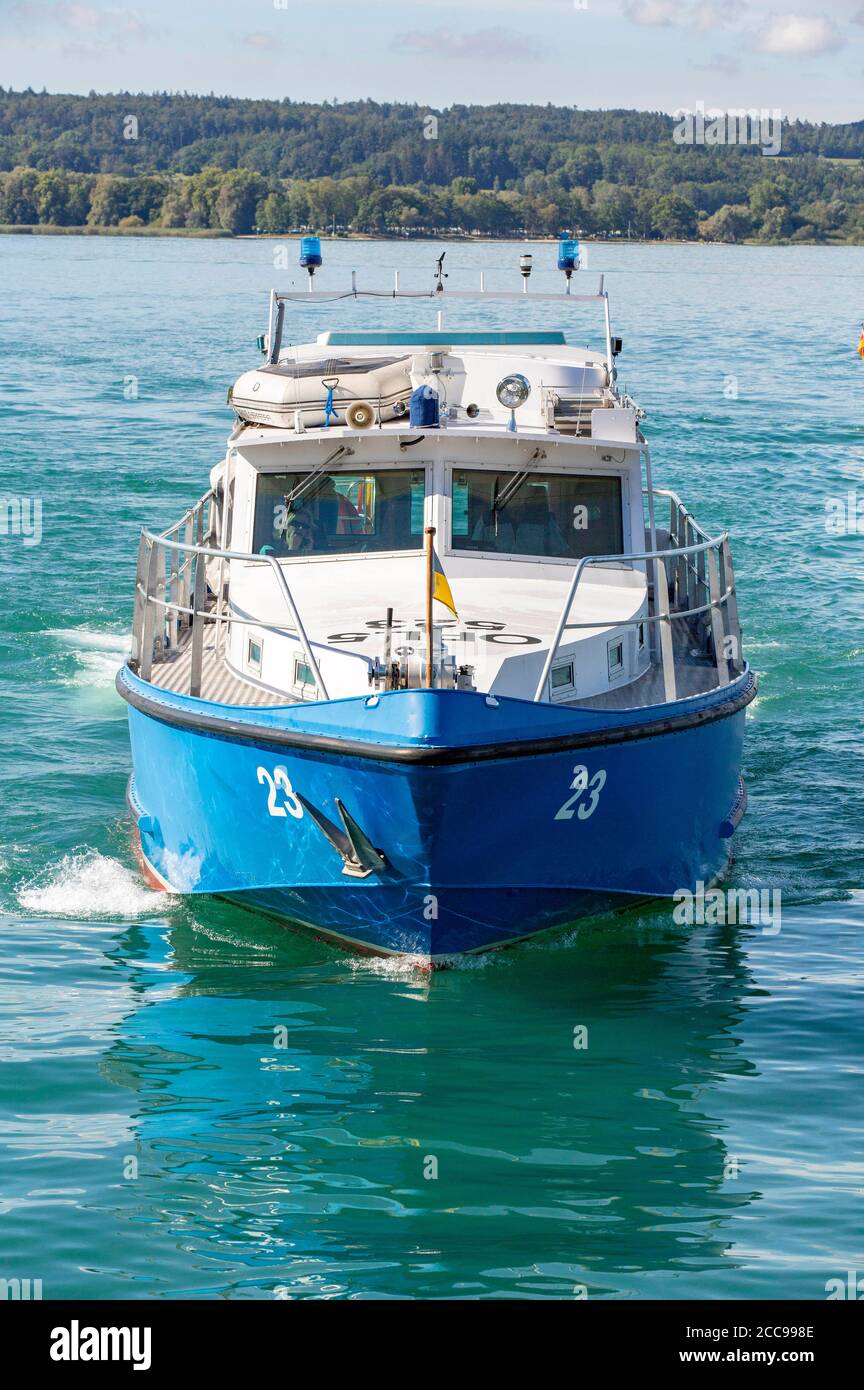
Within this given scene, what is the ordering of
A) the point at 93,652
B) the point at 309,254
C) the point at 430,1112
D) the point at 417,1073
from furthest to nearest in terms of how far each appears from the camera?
the point at 93,652, the point at 309,254, the point at 417,1073, the point at 430,1112

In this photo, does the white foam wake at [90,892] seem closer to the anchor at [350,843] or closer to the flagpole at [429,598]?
the anchor at [350,843]

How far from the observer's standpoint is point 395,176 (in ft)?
276

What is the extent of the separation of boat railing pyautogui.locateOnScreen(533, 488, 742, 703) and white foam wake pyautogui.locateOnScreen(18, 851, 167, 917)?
136 inches

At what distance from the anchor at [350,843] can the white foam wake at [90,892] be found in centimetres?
238

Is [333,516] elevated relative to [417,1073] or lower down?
elevated

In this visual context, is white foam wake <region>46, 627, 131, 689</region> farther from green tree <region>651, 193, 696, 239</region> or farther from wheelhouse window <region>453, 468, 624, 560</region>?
green tree <region>651, 193, 696, 239</region>

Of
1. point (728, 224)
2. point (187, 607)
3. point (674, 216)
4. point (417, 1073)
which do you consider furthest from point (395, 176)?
point (417, 1073)

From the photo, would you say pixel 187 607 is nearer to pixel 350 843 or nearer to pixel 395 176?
pixel 350 843

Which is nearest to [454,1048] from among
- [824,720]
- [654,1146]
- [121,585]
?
[654,1146]

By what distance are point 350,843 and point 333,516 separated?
9.50 feet

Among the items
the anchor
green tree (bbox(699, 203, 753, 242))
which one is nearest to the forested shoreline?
green tree (bbox(699, 203, 753, 242))

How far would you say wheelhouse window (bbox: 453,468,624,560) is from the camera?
11.4 m

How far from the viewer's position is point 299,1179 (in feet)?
26.6

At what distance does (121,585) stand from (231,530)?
332 inches
